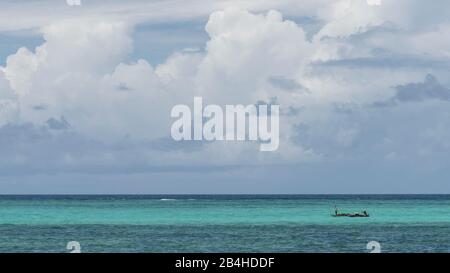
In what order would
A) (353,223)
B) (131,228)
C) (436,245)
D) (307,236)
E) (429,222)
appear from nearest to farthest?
(436,245) < (307,236) < (131,228) < (353,223) < (429,222)

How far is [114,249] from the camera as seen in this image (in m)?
50.2

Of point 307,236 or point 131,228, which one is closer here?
point 307,236

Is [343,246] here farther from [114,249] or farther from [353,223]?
[353,223]

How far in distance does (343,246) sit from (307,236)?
6349 mm

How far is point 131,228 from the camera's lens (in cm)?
6644

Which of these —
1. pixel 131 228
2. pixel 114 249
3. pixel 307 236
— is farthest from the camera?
pixel 131 228
